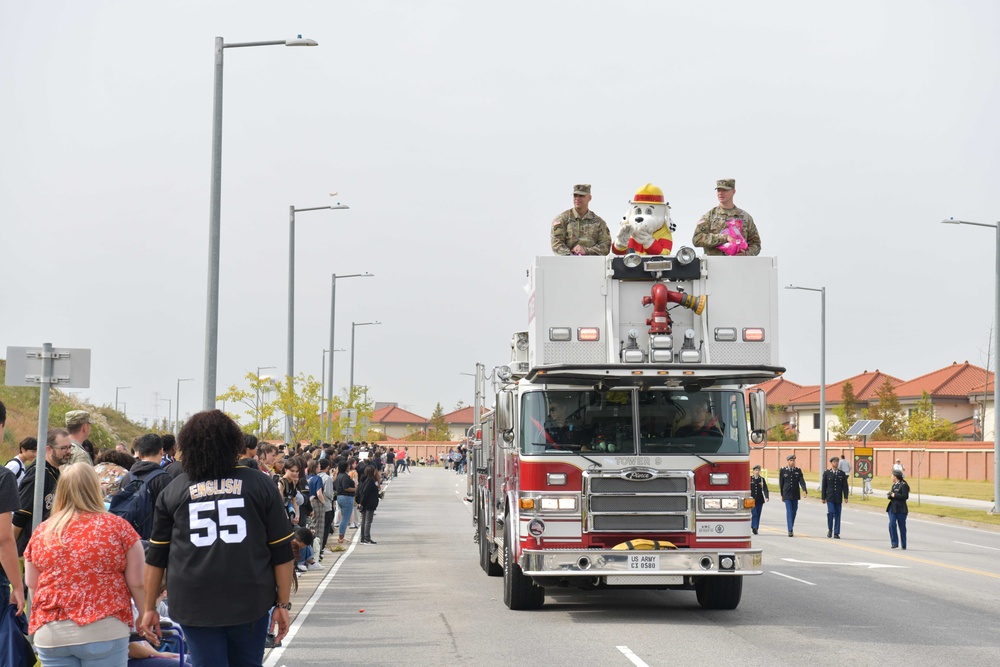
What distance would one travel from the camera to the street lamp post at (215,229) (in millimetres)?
17734

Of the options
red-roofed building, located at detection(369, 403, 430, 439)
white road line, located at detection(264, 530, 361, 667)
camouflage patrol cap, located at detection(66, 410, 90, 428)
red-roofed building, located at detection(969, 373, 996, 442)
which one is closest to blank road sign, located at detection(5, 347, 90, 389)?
camouflage patrol cap, located at detection(66, 410, 90, 428)

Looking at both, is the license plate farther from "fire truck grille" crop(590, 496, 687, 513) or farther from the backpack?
the backpack

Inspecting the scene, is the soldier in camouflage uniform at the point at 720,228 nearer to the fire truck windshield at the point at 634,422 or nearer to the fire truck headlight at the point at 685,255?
the fire truck headlight at the point at 685,255

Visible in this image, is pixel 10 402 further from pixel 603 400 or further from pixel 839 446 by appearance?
pixel 839 446

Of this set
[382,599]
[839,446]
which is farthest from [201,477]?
[839,446]

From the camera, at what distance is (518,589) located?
1428 cm

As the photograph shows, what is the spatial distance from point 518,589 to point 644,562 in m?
Answer: 1.84

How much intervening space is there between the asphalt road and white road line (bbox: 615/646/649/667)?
0.03 meters

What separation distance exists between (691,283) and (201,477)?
25.7ft

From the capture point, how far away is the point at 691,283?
13.2m

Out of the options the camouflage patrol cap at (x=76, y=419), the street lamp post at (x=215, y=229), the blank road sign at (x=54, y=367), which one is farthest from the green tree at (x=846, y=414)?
the camouflage patrol cap at (x=76, y=419)

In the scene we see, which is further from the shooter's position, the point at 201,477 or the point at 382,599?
the point at 382,599

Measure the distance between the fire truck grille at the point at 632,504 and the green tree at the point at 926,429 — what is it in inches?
2655

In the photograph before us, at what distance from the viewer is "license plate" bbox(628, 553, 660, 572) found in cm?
1308
